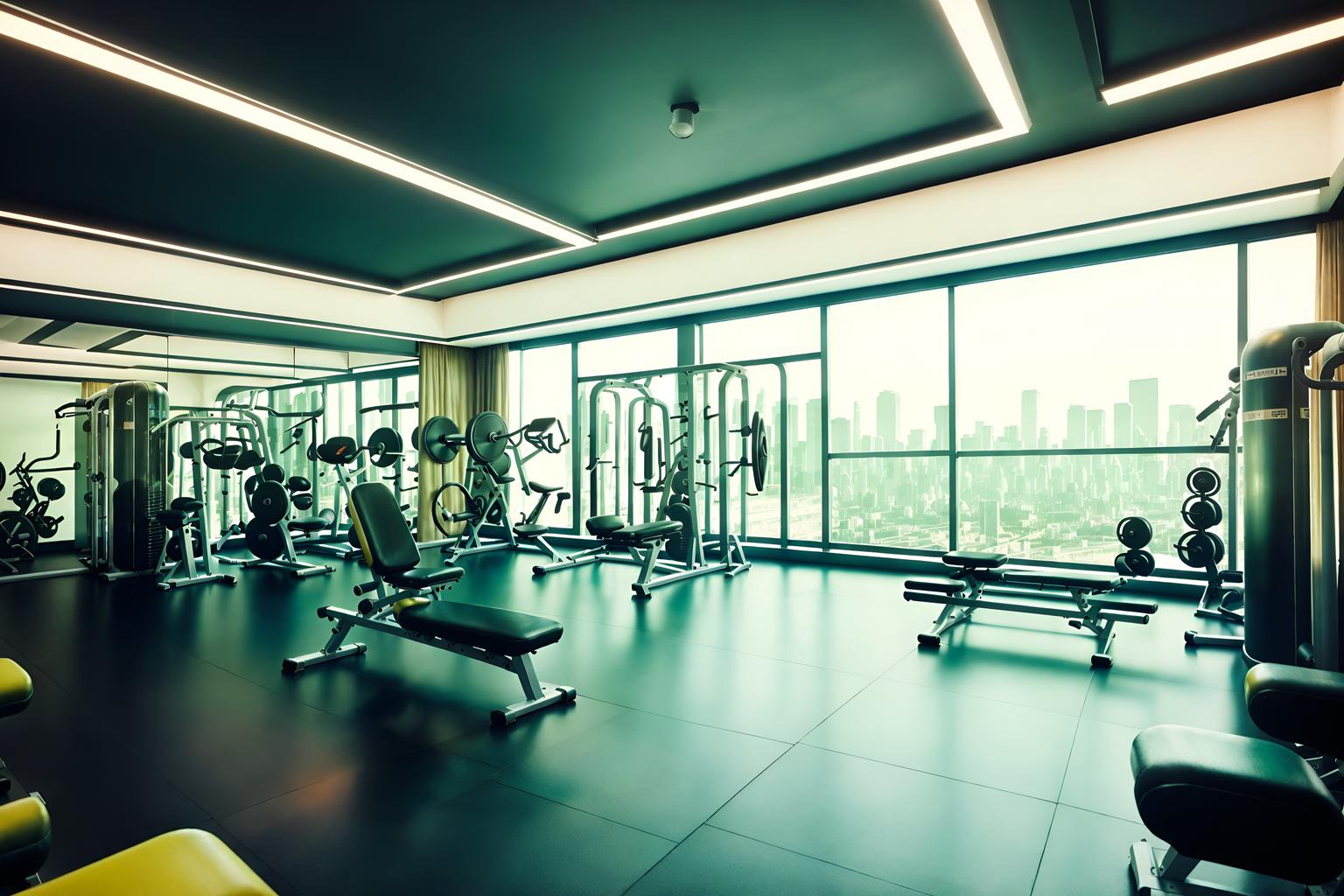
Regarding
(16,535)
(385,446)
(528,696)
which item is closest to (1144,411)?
(528,696)

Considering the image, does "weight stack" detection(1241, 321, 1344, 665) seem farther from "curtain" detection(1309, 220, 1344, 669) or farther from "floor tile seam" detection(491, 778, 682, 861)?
"floor tile seam" detection(491, 778, 682, 861)

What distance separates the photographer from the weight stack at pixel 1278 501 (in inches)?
112

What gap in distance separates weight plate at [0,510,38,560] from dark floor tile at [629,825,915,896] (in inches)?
292

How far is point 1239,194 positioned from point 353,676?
559 cm

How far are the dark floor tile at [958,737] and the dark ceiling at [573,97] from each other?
116 inches

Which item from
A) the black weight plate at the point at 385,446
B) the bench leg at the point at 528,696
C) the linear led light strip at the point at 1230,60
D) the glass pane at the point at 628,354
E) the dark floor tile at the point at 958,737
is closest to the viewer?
the dark floor tile at the point at 958,737

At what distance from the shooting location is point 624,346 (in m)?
8.07

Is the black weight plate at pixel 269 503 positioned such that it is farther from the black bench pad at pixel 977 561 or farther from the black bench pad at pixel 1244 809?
the black bench pad at pixel 1244 809

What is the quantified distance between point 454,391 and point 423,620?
19.8 ft

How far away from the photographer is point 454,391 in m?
8.79

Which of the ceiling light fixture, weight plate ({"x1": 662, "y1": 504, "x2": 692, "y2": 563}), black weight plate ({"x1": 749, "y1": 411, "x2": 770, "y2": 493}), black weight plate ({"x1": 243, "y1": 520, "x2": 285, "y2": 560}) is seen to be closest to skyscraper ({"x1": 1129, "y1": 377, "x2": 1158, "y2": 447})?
black weight plate ({"x1": 749, "y1": 411, "x2": 770, "y2": 493})

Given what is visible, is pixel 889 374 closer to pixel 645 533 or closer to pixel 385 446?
pixel 645 533

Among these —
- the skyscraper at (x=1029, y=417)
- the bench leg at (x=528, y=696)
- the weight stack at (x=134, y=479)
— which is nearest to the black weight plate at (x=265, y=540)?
the weight stack at (x=134, y=479)

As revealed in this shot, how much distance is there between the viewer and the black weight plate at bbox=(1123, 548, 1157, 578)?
4.52 meters
